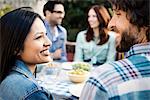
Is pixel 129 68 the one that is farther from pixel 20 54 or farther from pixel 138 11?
pixel 20 54

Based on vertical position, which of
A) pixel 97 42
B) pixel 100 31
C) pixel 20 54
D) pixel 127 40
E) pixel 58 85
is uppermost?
pixel 127 40

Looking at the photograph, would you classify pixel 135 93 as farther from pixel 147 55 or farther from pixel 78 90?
pixel 78 90

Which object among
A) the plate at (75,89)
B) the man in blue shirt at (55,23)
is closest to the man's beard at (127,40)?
the plate at (75,89)

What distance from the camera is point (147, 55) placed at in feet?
3.09

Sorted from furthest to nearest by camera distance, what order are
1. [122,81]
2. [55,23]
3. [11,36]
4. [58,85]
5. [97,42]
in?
[55,23], [97,42], [58,85], [11,36], [122,81]

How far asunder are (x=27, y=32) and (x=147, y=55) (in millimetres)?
571

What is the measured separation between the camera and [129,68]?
0.91 meters

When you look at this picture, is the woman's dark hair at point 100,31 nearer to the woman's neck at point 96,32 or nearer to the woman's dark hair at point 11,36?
the woman's neck at point 96,32

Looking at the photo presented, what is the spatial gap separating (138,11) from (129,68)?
0.59 ft

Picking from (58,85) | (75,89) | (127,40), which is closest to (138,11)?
(127,40)

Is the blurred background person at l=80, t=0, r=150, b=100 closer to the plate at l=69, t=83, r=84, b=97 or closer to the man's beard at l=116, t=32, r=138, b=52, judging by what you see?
the man's beard at l=116, t=32, r=138, b=52

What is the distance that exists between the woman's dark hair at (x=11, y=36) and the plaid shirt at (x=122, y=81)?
47 centimetres

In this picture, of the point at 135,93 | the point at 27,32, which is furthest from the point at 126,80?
the point at 27,32

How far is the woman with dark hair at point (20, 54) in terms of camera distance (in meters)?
1.22
